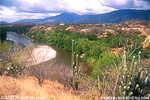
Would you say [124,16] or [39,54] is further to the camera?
[124,16]

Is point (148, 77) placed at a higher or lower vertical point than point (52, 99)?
higher

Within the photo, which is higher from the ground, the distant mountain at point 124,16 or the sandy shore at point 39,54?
the distant mountain at point 124,16

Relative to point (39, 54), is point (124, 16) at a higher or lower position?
higher

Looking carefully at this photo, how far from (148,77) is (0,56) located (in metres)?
11.5

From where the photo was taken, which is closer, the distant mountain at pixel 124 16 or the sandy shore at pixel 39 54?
the sandy shore at pixel 39 54

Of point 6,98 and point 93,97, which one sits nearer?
point 6,98

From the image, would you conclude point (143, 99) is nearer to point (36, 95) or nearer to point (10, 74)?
point (36, 95)

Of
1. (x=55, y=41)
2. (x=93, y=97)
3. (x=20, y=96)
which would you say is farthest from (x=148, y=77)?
(x=55, y=41)

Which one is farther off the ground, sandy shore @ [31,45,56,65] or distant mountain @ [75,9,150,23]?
distant mountain @ [75,9,150,23]

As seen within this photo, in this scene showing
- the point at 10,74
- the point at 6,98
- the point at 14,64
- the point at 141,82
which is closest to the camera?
the point at 141,82

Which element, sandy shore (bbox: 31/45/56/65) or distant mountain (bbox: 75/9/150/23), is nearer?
sandy shore (bbox: 31/45/56/65)

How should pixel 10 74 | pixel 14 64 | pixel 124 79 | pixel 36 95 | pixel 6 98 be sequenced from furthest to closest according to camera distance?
pixel 10 74
pixel 14 64
pixel 36 95
pixel 6 98
pixel 124 79

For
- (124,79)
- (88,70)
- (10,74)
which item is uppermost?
(124,79)

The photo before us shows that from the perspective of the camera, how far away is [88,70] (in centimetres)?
2312
